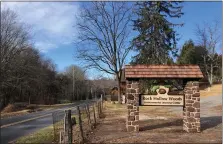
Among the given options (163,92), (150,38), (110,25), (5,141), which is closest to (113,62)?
(110,25)

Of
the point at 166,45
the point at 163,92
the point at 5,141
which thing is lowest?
the point at 5,141

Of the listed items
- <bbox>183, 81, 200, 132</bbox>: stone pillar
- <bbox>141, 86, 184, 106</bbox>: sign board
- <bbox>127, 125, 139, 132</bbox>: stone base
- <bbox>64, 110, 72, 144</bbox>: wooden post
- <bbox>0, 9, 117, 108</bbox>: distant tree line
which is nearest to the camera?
<bbox>64, 110, 72, 144</bbox>: wooden post

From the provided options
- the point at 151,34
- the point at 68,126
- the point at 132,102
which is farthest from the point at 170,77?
the point at 151,34

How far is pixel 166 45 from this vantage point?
54.6 m

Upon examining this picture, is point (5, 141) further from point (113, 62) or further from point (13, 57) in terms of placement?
point (13, 57)

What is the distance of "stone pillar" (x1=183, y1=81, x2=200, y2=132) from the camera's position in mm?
14867

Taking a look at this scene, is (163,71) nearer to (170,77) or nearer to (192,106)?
(170,77)

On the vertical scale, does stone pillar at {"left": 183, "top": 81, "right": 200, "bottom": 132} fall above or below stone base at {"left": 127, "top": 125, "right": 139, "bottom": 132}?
above

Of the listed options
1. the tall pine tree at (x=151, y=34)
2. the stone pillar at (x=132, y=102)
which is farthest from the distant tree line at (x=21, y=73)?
the stone pillar at (x=132, y=102)

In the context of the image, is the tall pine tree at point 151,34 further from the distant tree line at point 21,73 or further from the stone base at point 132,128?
the stone base at point 132,128

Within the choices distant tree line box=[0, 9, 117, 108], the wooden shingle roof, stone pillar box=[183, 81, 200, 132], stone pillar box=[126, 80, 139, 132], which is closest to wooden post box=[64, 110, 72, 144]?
the wooden shingle roof

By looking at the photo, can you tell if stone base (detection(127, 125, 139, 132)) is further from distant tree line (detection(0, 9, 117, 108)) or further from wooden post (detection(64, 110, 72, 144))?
distant tree line (detection(0, 9, 117, 108))

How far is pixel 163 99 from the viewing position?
1539 cm

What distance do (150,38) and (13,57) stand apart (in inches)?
823
